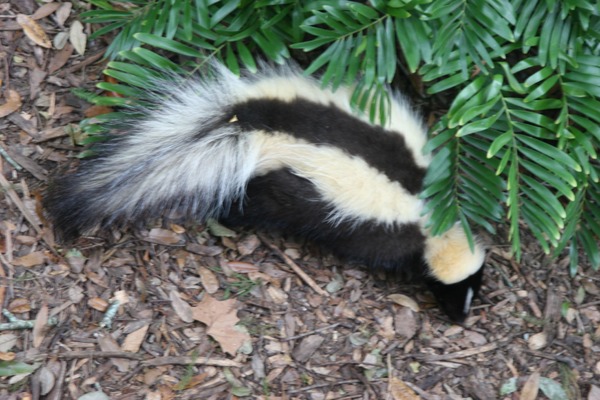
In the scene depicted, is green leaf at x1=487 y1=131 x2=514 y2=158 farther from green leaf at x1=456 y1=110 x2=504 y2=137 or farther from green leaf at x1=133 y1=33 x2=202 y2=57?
green leaf at x1=133 y1=33 x2=202 y2=57

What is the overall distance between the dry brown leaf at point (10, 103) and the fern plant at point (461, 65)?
26.2 inches

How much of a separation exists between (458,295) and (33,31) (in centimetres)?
314

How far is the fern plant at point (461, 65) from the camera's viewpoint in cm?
391

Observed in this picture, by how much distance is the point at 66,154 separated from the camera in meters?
4.50

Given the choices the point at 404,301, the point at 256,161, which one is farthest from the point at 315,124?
the point at 404,301

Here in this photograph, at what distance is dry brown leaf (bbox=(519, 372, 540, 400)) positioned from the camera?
178 inches

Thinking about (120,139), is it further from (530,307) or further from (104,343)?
(530,307)

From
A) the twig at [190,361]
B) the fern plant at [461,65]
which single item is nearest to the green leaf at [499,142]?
the fern plant at [461,65]

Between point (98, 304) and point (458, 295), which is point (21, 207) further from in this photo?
point (458, 295)

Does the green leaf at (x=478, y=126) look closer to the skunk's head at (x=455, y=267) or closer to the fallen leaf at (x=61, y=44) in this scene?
the skunk's head at (x=455, y=267)

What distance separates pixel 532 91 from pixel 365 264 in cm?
146

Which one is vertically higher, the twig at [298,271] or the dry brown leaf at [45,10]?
the dry brown leaf at [45,10]

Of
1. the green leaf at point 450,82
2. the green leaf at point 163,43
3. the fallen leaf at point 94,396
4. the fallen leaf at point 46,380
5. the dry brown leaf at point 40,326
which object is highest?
the green leaf at point 450,82

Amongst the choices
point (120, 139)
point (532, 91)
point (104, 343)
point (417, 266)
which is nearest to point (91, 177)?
point (120, 139)
